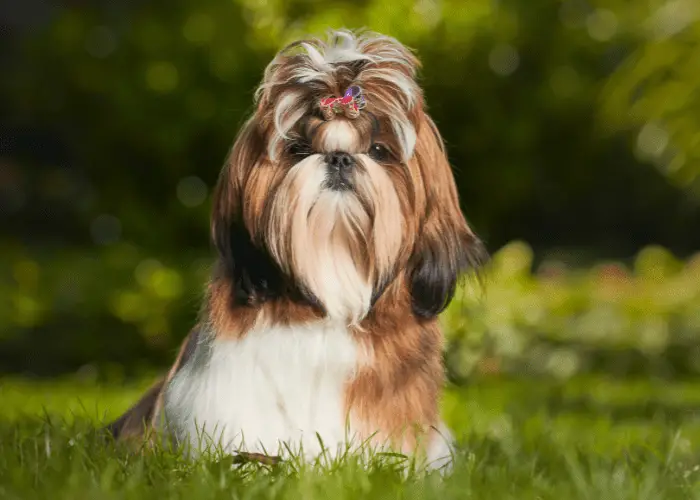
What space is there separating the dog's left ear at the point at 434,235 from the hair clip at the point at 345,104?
26cm

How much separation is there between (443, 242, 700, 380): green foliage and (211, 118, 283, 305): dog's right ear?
13.7ft

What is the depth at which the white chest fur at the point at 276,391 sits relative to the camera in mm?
3174

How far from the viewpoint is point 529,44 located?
9.65 m

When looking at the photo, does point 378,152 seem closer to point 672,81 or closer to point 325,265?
point 325,265

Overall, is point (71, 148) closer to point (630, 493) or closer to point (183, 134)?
point (183, 134)

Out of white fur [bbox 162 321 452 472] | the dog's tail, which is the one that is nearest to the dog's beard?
white fur [bbox 162 321 452 472]

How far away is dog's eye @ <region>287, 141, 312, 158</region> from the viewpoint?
3.15 meters

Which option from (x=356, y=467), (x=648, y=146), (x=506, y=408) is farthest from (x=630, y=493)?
(x=648, y=146)

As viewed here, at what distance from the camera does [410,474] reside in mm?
3301

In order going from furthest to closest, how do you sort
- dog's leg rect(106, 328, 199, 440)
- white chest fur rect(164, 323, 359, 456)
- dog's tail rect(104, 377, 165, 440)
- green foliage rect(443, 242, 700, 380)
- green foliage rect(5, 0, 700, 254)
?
green foliage rect(5, 0, 700, 254), green foliage rect(443, 242, 700, 380), dog's tail rect(104, 377, 165, 440), dog's leg rect(106, 328, 199, 440), white chest fur rect(164, 323, 359, 456)

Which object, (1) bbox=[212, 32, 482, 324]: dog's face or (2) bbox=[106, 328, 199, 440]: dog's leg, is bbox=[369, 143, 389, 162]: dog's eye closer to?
(1) bbox=[212, 32, 482, 324]: dog's face

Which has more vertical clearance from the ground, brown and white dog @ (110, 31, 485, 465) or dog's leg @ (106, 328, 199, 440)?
brown and white dog @ (110, 31, 485, 465)

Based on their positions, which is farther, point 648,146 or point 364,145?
point 648,146

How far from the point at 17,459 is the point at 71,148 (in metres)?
6.93
